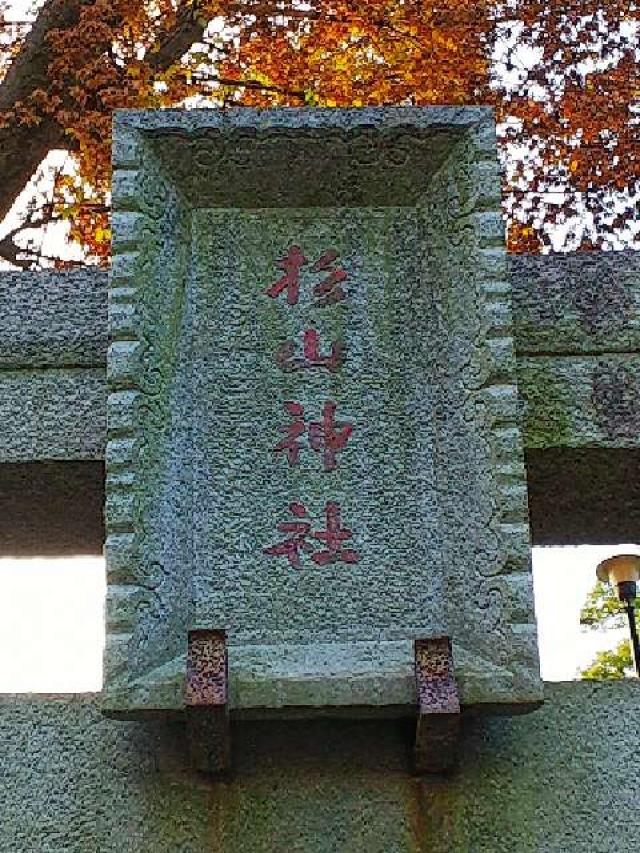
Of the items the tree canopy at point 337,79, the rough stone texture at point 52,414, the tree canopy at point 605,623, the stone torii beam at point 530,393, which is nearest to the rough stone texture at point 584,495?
the stone torii beam at point 530,393

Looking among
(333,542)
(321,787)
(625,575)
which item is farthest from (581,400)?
(625,575)

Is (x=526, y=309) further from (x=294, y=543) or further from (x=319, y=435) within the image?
(x=294, y=543)

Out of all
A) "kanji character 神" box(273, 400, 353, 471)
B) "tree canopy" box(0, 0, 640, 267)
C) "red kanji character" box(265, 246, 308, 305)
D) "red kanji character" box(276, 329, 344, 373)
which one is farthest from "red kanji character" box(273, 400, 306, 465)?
"tree canopy" box(0, 0, 640, 267)

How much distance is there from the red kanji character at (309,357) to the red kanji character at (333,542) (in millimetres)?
417

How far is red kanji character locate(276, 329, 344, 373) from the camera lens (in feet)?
11.3

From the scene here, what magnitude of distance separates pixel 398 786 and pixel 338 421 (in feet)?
3.06

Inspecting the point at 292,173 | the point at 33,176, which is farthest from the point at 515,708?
the point at 33,176

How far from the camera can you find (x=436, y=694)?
2875mm

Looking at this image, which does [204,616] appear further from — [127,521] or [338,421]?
[338,421]

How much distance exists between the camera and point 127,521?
3.10 metres

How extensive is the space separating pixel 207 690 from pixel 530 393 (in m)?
1.24

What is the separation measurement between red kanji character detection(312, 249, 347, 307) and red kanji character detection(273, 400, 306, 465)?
0.33m

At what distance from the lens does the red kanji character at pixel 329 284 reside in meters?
3.54

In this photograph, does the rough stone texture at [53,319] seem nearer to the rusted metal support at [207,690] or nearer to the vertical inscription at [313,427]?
the vertical inscription at [313,427]
